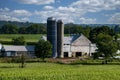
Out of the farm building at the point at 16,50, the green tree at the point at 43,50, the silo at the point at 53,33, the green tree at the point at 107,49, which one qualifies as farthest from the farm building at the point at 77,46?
the green tree at the point at 107,49

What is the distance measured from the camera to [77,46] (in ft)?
329

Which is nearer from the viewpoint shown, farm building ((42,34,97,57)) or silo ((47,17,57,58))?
silo ((47,17,57,58))

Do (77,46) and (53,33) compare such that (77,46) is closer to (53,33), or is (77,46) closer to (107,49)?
(53,33)

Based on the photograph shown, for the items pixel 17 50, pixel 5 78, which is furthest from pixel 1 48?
pixel 5 78

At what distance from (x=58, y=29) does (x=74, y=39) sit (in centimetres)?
686

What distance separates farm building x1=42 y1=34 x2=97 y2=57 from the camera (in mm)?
98875

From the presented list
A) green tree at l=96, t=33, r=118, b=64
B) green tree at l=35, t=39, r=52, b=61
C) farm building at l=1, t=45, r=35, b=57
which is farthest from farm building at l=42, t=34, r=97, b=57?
green tree at l=96, t=33, r=118, b=64

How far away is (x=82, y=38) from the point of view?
3944 inches

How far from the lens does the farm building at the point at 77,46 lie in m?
98.9

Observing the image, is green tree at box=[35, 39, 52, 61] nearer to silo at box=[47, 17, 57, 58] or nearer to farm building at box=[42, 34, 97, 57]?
silo at box=[47, 17, 57, 58]

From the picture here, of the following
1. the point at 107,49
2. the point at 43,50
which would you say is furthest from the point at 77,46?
the point at 107,49

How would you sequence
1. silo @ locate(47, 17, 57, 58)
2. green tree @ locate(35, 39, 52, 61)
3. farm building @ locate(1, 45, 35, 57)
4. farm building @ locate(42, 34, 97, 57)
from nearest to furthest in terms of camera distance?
green tree @ locate(35, 39, 52, 61) < farm building @ locate(1, 45, 35, 57) < silo @ locate(47, 17, 57, 58) < farm building @ locate(42, 34, 97, 57)

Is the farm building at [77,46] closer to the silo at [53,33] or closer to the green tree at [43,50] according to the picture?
the silo at [53,33]

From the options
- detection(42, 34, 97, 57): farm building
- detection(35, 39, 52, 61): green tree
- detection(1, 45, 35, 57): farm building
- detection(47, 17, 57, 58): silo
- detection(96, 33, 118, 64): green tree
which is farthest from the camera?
detection(42, 34, 97, 57): farm building
